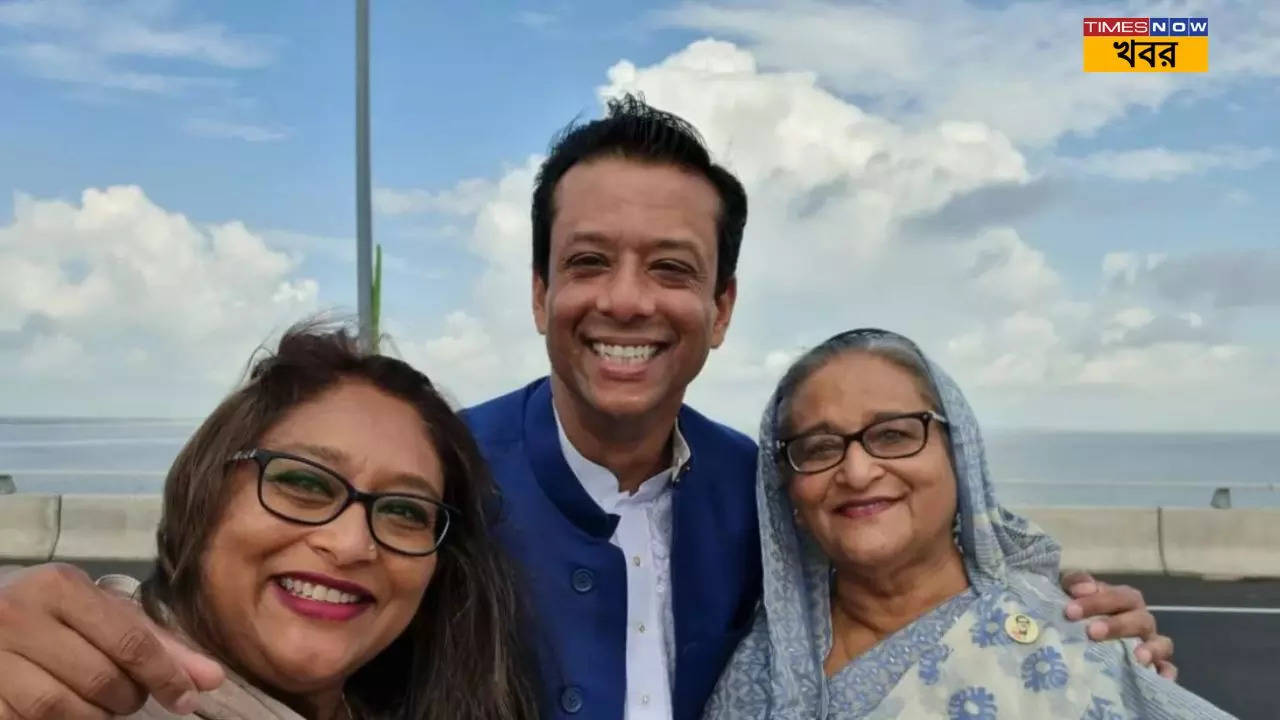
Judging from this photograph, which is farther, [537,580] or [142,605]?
[537,580]

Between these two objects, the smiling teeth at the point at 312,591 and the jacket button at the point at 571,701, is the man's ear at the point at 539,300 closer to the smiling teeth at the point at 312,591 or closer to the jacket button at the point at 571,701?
the jacket button at the point at 571,701

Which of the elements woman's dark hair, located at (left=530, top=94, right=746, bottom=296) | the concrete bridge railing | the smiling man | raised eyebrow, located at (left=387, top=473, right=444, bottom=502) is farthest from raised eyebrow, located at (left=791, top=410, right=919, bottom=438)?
Result: the concrete bridge railing

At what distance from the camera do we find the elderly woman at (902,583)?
2043mm

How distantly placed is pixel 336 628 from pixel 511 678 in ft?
1.72

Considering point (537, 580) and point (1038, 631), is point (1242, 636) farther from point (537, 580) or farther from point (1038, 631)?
point (537, 580)

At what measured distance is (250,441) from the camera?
1.71 metres

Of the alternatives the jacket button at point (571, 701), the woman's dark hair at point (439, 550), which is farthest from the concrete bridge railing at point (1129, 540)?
the woman's dark hair at point (439, 550)

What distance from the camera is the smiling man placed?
2.34 m

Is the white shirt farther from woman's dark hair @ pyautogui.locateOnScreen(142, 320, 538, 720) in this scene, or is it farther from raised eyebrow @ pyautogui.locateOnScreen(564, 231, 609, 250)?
raised eyebrow @ pyautogui.locateOnScreen(564, 231, 609, 250)

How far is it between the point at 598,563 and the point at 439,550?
1.78ft

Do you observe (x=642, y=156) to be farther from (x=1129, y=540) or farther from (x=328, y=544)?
(x=1129, y=540)

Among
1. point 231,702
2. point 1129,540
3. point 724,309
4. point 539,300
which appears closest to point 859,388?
point 724,309

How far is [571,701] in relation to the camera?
7.45ft

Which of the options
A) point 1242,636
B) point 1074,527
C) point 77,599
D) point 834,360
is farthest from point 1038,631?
point 1074,527
